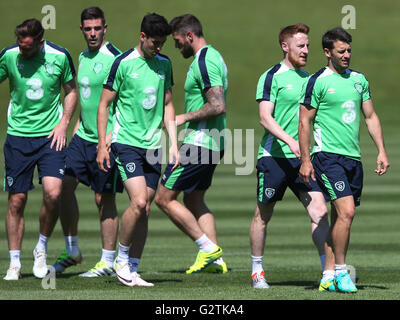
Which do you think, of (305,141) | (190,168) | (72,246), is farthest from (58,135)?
(305,141)

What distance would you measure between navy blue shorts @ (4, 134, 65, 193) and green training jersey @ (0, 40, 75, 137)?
0.07m

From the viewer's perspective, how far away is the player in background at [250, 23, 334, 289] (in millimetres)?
8695

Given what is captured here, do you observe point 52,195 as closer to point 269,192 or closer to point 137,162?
point 137,162

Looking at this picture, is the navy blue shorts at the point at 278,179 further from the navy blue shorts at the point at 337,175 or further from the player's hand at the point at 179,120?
the player's hand at the point at 179,120

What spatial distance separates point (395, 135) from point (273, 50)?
13326 millimetres

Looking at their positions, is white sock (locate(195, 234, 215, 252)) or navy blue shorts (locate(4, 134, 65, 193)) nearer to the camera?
navy blue shorts (locate(4, 134, 65, 193))

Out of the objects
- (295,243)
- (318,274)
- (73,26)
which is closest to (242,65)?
(73,26)

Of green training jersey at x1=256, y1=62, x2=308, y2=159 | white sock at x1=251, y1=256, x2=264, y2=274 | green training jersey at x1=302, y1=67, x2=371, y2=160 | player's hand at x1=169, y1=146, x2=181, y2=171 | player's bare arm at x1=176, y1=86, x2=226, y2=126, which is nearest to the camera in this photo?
green training jersey at x1=302, y1=67, x2=371, y2=160

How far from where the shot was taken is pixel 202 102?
9898mm

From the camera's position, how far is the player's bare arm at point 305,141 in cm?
820

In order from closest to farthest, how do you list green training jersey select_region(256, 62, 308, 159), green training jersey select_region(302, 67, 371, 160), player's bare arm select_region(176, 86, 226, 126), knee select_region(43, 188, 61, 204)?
green training jersey select_region(302, 67, 371, 160), green training jersey select_region(256, 62, 308, 159), knee select_region(43, 188, 61, 204), player's bare arm select_region(176, 86, 226, 126)

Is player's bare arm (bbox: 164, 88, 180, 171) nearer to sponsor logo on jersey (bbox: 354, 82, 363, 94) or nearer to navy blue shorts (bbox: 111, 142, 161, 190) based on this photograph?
navy blue shorts (bbox: 111, 142, 161, 190)

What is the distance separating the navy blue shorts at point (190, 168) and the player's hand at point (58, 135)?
1.10 meters

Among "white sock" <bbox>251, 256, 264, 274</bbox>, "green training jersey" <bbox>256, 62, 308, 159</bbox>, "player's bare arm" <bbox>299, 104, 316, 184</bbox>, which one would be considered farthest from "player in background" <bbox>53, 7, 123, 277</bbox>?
"player's bare arm" <bbox>299, 104, 316, 184</bbox>
